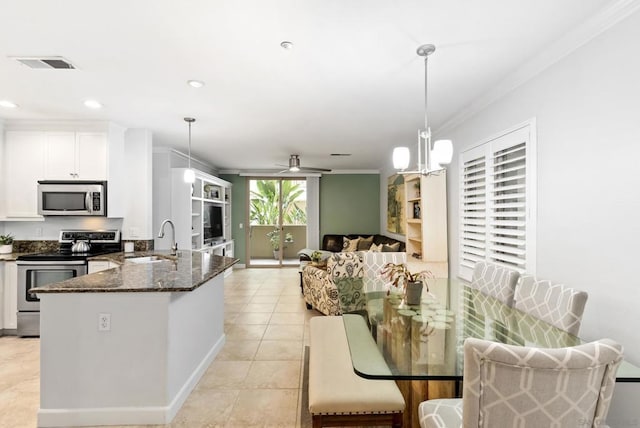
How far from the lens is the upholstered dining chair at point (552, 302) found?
5.68 feet

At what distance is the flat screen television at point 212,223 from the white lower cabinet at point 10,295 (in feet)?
9.03

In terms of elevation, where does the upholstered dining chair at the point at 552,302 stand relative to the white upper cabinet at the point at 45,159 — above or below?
below

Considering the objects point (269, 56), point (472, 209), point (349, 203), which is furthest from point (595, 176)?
point (349, 203)

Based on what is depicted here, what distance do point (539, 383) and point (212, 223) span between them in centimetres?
631

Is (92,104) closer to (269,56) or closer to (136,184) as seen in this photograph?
(136,184)

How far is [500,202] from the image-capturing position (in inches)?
118

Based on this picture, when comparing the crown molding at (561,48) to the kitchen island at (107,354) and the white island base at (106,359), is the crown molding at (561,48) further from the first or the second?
the white island base at (106,359)

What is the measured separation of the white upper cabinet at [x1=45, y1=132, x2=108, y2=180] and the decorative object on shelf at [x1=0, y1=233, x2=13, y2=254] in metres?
0.98

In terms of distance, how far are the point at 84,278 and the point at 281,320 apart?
235 cm

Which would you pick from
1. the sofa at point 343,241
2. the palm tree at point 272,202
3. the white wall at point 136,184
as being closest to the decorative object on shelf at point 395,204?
the sofa at point 343,241

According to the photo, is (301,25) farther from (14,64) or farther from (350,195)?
(350,195)

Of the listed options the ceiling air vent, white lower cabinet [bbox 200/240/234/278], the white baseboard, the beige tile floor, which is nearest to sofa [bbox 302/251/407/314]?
the beige tile floor

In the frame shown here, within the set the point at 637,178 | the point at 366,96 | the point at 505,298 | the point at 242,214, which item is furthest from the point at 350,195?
the point at 637,178

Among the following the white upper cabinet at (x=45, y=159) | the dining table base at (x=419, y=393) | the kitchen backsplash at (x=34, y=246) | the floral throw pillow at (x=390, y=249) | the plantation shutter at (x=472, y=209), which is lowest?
the dining table base at (x=419, y=393)
